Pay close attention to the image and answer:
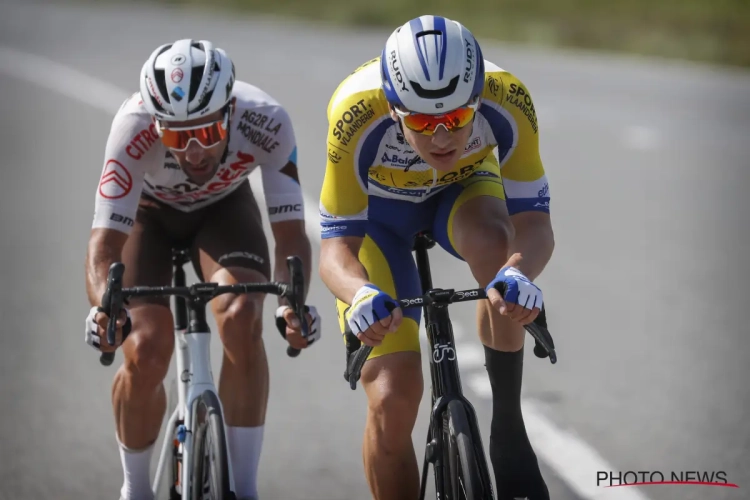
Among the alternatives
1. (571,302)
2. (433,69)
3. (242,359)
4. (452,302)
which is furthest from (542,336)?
(571,302)

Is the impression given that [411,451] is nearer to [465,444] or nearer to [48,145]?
[465,444]

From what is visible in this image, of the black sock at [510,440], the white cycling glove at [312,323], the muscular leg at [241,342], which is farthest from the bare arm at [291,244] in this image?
the black sock at [510,440]

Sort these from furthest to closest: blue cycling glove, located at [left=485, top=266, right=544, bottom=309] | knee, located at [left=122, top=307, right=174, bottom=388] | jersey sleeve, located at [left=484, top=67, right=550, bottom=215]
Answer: knee, located at [left=122, top=307, right=174, bottom=388], jersey sleeve, located at [left=484, top=67, right=550, bottom=215], blue cycling glove, located at [left=485, top=266, right=544, bottom=309]

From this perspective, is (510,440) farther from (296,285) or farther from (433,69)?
(433,69)

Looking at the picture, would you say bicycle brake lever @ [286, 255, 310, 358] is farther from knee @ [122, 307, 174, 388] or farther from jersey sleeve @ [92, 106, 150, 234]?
jersey sleeve @ [92, 106, 150, 234]

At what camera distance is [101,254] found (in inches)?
198

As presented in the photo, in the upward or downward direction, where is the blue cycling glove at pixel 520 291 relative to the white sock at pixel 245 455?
upward

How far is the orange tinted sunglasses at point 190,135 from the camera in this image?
15.8ft

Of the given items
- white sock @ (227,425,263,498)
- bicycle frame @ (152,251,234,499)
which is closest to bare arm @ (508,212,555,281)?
bicycle frame @ (152,251,234,499)

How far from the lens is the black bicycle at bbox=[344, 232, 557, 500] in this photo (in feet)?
13.0

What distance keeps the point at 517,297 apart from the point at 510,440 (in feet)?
3.57

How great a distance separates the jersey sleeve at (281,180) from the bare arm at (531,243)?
106cm

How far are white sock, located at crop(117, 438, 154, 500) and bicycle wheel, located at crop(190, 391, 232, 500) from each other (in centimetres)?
62

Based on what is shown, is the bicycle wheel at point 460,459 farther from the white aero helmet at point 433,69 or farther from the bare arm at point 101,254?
the bare arm at point 101,254
